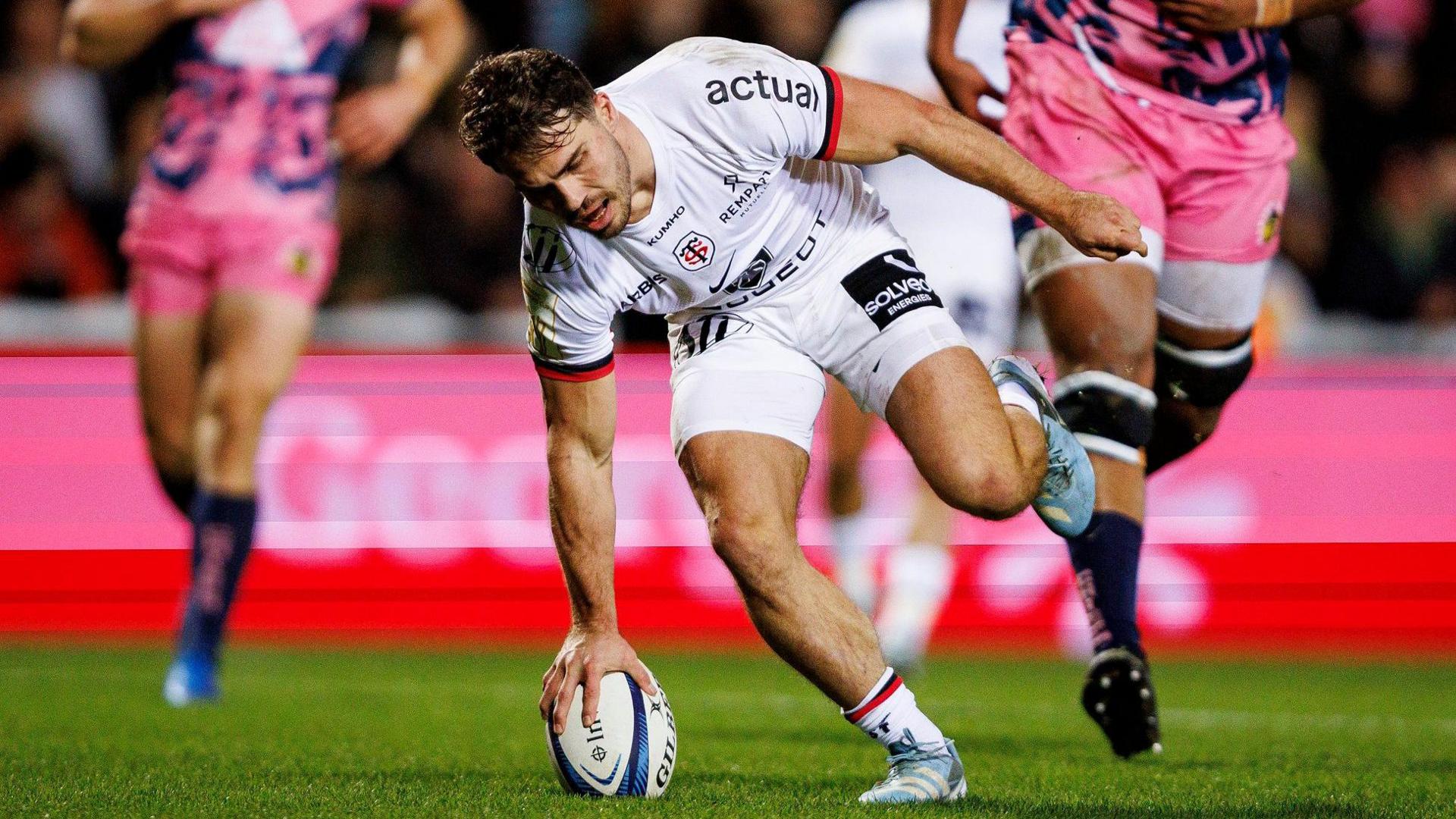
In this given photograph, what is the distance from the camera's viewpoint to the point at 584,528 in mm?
4293

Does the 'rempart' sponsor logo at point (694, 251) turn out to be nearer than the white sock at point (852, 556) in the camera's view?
Yes

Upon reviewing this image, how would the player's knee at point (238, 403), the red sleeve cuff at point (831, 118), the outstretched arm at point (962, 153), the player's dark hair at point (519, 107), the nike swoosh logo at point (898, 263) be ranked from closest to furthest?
the player's dark hair at point (519, 107) < the outstretched arm at point (962, 153) < the red sleeve cuff at point (831, 118) < the nike swoosh logo at point (898, 263) < the player's knee at point (238, 403)

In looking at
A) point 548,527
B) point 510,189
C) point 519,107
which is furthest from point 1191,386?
point 510,189

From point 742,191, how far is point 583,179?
50cm

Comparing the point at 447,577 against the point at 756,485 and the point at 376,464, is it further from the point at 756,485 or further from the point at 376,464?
the point at 756,485

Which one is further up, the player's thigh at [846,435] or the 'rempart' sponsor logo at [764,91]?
the 'rempart' sponsor logo at [764,91]

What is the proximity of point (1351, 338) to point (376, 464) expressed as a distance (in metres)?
4.79

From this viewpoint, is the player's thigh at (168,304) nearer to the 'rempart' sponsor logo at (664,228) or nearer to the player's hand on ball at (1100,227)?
the 'rempart' sponsor logo at (664,228)

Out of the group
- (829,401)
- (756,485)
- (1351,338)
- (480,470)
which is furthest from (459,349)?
(756,485)

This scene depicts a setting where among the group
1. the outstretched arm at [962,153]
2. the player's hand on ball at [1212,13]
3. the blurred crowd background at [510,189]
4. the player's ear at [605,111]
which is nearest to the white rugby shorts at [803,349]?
the outstretched arm at [962,153]

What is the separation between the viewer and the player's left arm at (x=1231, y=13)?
492 centimetres

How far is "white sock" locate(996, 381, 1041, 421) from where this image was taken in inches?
178

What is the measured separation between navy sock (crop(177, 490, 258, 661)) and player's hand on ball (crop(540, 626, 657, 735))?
96.1 inches

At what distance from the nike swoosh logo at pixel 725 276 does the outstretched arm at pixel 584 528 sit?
1.04 feet
